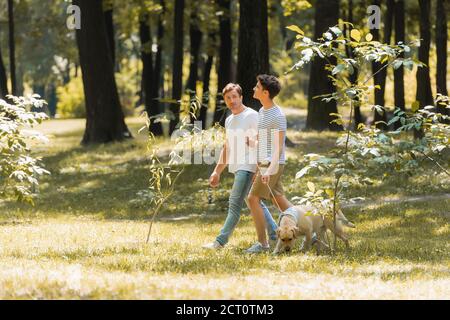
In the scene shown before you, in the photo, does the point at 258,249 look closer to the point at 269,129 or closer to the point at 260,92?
the point at 269,129

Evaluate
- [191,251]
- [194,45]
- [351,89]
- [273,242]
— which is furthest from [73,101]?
[351,89]

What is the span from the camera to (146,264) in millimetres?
9766

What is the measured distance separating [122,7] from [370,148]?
2895cm

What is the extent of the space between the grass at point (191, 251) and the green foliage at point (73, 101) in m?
38.3

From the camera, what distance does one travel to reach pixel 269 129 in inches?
437

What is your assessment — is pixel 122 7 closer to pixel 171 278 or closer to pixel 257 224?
pixel 257 224

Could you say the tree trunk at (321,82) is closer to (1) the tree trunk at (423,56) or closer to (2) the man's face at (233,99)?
(1) the tree trunk at (423,56)

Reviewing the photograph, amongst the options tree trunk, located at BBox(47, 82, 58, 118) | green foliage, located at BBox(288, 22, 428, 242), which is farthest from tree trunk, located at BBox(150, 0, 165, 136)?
tree trunk, located at BBox(47, 82, 58, 118)

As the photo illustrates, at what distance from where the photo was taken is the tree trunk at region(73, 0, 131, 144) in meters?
29.8

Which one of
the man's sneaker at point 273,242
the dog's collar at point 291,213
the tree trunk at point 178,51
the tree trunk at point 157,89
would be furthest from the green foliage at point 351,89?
the tree trunk at point 157,89

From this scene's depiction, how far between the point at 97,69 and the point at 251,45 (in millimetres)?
8505

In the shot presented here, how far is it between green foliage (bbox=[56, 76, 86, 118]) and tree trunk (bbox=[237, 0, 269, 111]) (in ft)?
131

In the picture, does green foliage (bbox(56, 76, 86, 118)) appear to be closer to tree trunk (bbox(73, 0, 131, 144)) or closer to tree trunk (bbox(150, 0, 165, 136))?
tree trunk (bbox(150, 0, 165, 136))
